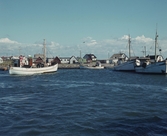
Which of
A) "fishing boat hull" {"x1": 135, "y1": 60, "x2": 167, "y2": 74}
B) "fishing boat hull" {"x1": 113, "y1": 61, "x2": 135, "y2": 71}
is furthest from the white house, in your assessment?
"fishing boat hull" {"x1": 135, "y1": 60, "x2": 167, "y2": 74}

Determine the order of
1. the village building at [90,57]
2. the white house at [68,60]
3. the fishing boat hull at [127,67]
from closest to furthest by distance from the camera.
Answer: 1. the fishing boat hull at [127,67]
2. the white house at [68,60]
3. the village building at [90,57]

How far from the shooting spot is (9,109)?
622 inches

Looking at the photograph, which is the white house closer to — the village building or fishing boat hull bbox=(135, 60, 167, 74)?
the village building

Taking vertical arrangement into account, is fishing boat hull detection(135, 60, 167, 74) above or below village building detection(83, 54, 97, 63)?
below

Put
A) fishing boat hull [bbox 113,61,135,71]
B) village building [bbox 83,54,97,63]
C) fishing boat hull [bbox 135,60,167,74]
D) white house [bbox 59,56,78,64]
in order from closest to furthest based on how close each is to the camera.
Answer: fishing boat hull [bbox 135,60,167,74] → fishing boat hull [bbox 113,61,135,71] → white house [bbox 59,56,78,64] → village building [bbox 83,54,97,63]

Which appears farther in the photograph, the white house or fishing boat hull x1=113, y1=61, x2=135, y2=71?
the white house

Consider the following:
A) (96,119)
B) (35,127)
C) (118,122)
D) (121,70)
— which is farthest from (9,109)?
(121,70)

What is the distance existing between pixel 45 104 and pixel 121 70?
6432 centimetres

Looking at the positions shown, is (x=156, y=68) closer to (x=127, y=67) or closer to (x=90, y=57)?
(x=127, y=67)

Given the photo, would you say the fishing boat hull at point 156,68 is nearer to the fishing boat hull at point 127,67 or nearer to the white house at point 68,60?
the fishing boat hull at point 127,67

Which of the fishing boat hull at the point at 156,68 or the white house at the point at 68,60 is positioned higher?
the white house at the point at 68,60

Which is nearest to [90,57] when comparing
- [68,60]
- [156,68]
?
[68,60]

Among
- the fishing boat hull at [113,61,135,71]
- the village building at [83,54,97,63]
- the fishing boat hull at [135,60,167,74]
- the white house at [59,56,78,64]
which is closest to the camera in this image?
the fishing boat hull at [135,60,167,74]

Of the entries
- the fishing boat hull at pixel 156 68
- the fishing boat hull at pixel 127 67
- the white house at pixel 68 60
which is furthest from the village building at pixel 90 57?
the fishing boat hull at pixel 156 68
